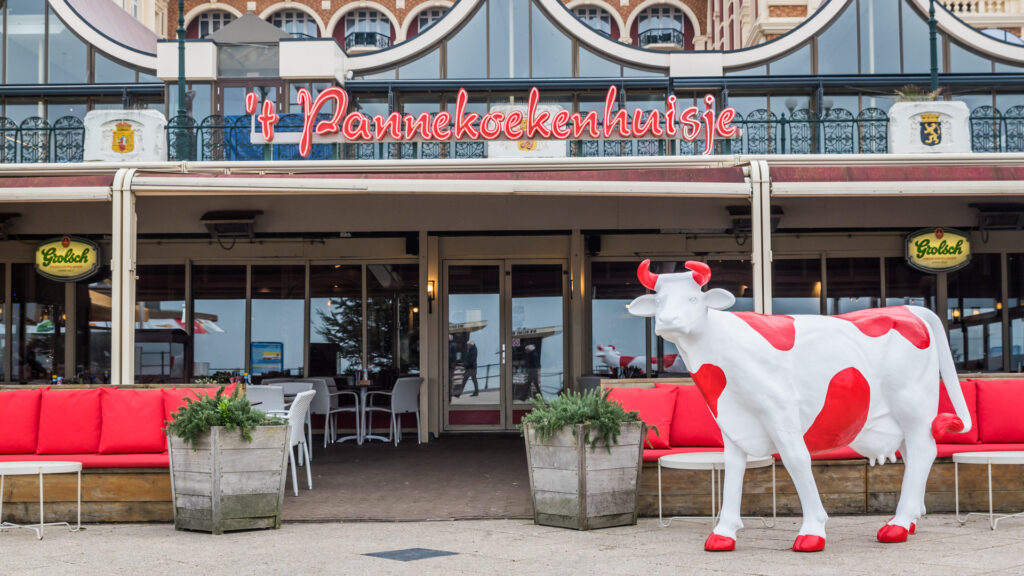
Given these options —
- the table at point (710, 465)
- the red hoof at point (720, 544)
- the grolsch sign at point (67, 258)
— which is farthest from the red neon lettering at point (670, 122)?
the grolsch sign at point (67, 258)

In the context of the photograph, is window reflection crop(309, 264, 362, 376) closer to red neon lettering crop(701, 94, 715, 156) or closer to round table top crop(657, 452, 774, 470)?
red neon lettering crop(701, 94, 715, 156)

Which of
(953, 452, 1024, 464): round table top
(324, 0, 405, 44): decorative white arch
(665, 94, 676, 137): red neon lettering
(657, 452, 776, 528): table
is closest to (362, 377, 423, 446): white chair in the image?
(665, 94, 676, 137): red neon lettering

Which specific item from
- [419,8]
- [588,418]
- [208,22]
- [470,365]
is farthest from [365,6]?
[588,418]

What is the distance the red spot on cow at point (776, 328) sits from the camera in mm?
6016

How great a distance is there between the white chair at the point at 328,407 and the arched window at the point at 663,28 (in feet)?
88.0

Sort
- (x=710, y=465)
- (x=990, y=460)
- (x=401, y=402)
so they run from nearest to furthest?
1. (x=710, y=465)
2. (x=990, y=460)
3. (x=401, y=402)

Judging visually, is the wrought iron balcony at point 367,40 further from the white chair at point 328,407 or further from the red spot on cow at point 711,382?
the red spot on cow at point 711,382

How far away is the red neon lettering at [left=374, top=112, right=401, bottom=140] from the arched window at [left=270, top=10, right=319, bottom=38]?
28.2m

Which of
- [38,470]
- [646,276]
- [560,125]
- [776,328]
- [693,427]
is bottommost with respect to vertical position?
[38,470]

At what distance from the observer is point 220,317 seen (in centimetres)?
1382

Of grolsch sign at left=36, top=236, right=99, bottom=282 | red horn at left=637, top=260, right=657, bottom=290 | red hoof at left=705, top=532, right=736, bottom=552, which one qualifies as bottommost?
red hoof at left=705, top=532, right=736, bottom=552

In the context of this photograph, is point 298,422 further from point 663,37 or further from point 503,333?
point 663,37

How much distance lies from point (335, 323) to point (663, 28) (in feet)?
Answer: 86.7

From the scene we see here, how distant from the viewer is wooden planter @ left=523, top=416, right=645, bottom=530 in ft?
22.1
